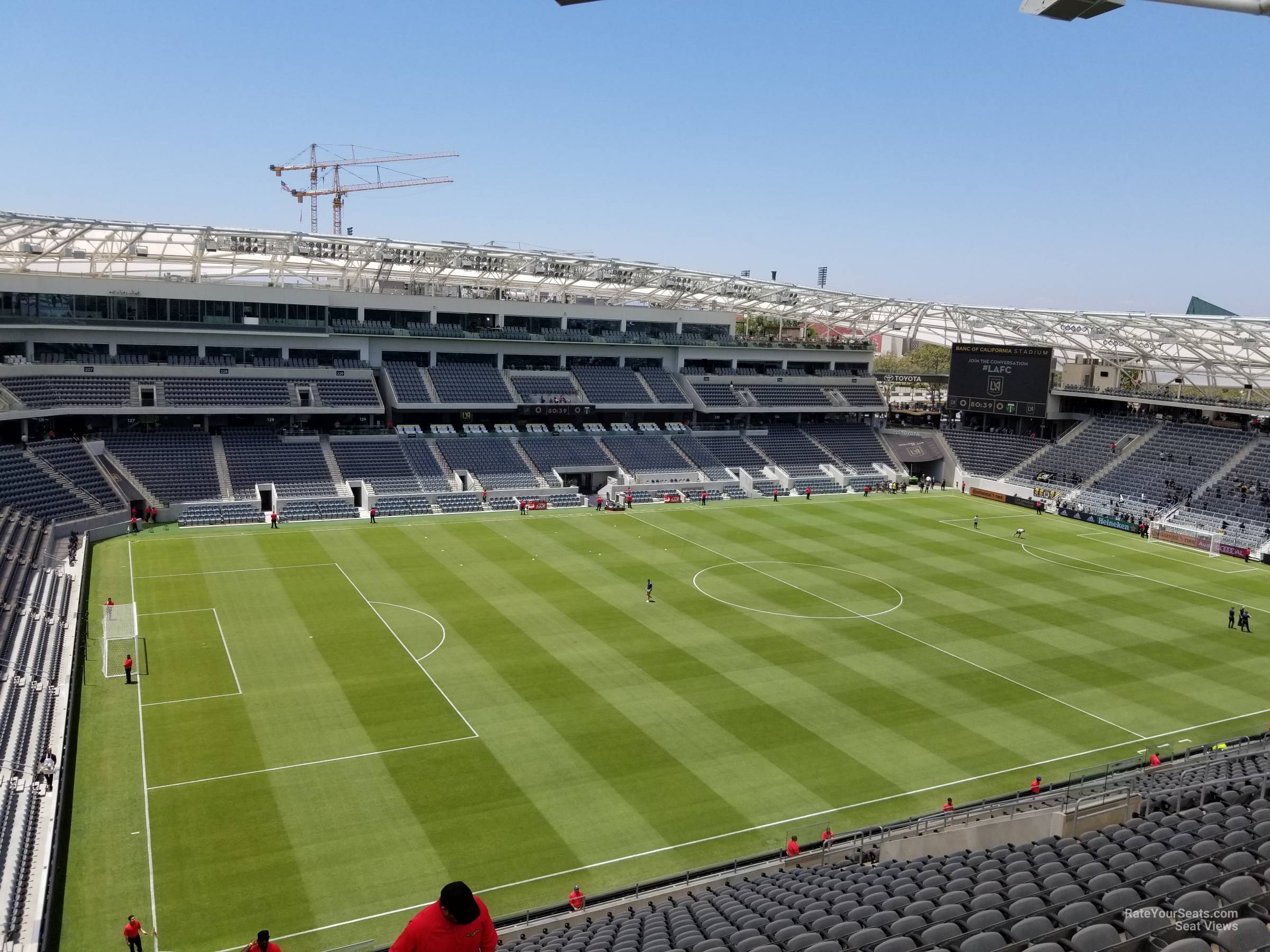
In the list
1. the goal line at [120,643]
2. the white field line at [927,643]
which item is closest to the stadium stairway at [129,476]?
the goal line at [120,643]

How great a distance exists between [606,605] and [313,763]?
14355 millimetres

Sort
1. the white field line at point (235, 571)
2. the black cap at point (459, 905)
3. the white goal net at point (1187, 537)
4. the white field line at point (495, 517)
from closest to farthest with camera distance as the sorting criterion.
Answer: the black cap at point (459, 905), the white field line at point (235, 571), the white field line at point (495, 517), the white goal net at point (1187, 537)

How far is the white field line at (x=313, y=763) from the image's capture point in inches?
826

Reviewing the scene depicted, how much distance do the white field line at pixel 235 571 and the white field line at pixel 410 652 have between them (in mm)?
868

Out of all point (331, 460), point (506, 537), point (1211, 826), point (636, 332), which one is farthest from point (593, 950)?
point (636, 332)

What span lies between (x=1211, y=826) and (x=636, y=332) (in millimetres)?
59581

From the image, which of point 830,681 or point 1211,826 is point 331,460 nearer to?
point 830,681

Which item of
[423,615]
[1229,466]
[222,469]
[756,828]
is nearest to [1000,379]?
[1229,466]

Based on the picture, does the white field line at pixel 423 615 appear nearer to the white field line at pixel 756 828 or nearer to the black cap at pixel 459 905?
the white field line at pixel 756 828

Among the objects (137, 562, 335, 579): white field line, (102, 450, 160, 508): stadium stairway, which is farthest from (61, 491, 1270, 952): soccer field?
(102, 450, 160, 508): stadium stairway

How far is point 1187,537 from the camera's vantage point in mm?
49844

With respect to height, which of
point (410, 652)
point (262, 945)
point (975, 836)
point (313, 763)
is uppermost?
point (262, 945)

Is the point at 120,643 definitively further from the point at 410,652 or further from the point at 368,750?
the point at 368,750

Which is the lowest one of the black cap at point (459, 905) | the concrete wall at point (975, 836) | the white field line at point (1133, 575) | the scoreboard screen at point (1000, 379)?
the white field line at point (1133, 575)
